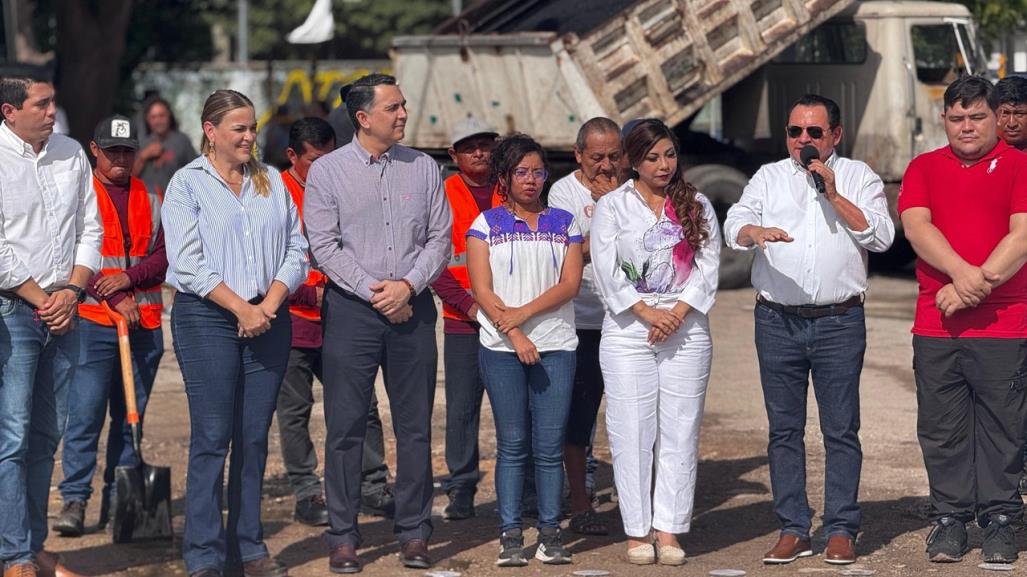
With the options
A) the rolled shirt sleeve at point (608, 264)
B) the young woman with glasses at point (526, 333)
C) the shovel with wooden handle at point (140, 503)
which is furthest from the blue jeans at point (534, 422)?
the shovel with wooden handle at point (140, 503)

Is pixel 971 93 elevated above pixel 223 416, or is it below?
above

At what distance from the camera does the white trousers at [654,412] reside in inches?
271

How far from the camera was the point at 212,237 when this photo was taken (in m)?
6.46

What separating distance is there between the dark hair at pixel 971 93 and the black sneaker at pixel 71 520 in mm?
4153

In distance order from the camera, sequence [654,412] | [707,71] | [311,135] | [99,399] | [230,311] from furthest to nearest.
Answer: [707,71] < [311,135] < [99,399] < [654,412] < [230,311]

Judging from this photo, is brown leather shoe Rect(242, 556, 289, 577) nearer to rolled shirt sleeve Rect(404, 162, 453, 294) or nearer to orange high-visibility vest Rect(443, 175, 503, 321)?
rolled shirt sleeve Rect(404, 162, 453, 294)

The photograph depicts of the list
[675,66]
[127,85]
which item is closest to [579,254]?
[675,66]

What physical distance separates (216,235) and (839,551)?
109 inches

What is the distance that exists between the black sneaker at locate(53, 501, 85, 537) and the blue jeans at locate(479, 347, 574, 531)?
6.50 ft

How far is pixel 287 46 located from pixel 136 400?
41.9 m

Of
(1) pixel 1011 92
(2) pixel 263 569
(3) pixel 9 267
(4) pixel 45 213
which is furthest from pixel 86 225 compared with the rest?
(1) pixel 1011 92

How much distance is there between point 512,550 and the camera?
271 inches

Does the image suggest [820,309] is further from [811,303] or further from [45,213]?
[45,213]

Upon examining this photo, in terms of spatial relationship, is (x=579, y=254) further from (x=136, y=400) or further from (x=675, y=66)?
(x=675, y=66)
